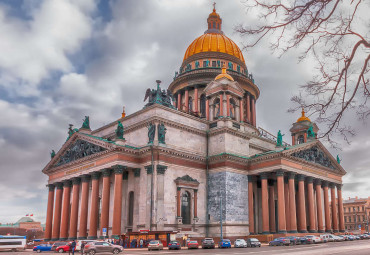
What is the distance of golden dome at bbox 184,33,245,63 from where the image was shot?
71.8 meters

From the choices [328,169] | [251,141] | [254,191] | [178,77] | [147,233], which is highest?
[178,77]

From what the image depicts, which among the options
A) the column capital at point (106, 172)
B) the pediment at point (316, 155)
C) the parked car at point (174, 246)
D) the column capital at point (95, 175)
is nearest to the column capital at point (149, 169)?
the column capital at point (106, 172)

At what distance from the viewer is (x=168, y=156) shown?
4641 cm

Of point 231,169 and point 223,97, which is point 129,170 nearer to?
point 231,169

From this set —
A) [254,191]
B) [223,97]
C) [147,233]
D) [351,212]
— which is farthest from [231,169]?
[351,212]

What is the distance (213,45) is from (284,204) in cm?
3492

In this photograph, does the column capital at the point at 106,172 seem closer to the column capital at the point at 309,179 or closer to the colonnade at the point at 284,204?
the colonnade at the point at 284,204

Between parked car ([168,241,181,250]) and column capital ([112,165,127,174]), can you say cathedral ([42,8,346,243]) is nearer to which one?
column capital ([112,165,127,174])

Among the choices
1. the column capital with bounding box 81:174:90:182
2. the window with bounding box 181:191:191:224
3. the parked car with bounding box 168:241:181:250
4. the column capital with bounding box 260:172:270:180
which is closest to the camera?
the parked car with bounding box 168:241:181:250

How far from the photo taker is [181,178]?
156 ft

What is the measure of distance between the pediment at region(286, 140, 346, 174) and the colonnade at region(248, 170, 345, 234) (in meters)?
2.65

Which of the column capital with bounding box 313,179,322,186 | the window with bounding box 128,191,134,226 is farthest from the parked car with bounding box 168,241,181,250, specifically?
the column capital with bounding box 313,179,322,186

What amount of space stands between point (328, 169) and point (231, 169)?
1944 cm

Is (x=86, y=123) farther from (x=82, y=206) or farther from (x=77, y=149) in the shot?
(x=82, y=206)
